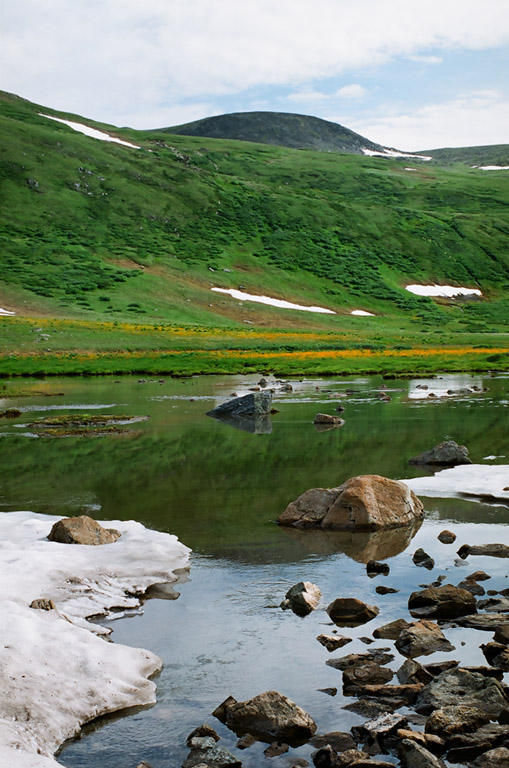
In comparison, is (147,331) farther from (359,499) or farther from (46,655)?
(46,655)

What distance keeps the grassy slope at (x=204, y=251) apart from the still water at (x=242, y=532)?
49474 millimetres

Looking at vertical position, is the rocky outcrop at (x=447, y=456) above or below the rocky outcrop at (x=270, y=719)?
below

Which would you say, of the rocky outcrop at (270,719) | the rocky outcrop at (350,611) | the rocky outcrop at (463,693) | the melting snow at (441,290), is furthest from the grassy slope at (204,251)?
the rocky outcrop at (270,719)

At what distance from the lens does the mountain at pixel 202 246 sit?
11838 centimetres

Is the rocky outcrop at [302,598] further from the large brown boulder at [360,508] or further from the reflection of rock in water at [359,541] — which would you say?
the large brown boulder at [360,508]

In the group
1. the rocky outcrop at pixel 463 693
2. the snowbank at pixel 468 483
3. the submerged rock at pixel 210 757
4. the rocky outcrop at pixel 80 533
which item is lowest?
the snowbank at pixel 468 483

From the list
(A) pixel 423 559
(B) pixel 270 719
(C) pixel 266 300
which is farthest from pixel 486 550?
(C) pixel 266 300

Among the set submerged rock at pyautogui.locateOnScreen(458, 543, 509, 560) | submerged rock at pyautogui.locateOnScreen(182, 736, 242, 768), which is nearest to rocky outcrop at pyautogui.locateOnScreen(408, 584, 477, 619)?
submerged rock at pyautogui.locateOnScreen(458, 543, 509, 560)

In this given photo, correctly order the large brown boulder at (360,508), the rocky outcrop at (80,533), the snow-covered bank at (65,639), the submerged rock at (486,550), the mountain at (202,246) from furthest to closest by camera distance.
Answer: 1. the mountain at (202,246)
2. the large brown boulder at (360,508)
3. the rocky outcrop at (80,533)
4. the submerged rock at (486,550)
5. the snow-covered bank at (65,639)

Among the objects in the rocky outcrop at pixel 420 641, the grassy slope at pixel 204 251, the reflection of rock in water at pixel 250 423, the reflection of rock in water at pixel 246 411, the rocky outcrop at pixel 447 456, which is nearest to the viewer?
the rocky outcrop at pixel 420 641

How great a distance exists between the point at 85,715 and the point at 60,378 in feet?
161

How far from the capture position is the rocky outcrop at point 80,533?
42.5 feet

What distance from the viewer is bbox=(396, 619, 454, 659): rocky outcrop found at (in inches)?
358

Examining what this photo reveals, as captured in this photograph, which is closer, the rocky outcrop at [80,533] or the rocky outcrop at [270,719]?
the rocky outcrop at [270,719]
